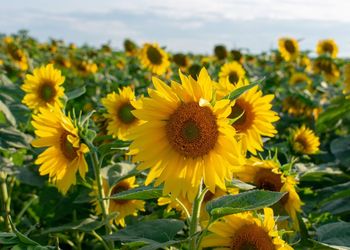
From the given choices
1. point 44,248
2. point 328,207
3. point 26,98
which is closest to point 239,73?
point 26,98

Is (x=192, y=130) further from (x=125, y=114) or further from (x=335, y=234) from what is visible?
(x=125, y=114)

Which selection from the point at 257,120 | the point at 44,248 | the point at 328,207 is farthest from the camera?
the point at 328,207

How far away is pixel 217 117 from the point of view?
1799 millimetres

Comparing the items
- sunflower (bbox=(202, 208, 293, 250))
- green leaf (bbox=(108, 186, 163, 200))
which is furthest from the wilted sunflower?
green leaf (bbox=(108, 186, 163, 200))

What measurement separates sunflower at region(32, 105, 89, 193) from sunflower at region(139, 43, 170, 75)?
13.1 ft

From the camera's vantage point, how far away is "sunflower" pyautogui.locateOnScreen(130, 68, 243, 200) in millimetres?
1801

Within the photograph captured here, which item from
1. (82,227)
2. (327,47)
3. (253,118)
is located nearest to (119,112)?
(82,227)

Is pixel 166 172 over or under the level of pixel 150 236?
over

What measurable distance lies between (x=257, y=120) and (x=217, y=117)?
519 mm

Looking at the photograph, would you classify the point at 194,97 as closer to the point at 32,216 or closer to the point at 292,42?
the point at 32,216

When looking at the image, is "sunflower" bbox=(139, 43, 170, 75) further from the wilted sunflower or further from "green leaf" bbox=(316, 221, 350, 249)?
"green leaf" bbox=(316, 221, 350, 249)

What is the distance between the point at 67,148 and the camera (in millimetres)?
2461

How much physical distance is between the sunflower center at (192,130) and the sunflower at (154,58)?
14.8ft

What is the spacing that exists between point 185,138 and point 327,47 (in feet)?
20.3
